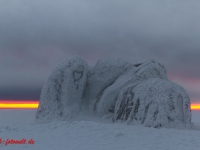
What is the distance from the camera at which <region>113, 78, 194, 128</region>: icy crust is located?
485 inches

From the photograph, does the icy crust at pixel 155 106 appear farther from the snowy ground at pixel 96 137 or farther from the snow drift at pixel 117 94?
the snowy ground at pixel 96 137

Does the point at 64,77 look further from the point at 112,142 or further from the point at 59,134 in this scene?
the point at 112,142

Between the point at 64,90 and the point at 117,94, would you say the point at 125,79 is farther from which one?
the point at 64,90

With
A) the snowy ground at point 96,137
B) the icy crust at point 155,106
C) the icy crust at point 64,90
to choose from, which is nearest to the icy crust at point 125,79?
the icy crust at point 155,106

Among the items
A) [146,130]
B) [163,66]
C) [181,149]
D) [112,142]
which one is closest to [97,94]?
[163,66]

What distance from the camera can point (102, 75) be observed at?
17297 mm

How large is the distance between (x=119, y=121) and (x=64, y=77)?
13.8 feet

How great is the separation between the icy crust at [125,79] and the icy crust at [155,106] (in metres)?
0.99

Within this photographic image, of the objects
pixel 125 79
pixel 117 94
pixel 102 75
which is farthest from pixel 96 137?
pixel 102 75

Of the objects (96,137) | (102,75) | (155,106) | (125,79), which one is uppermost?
(102,75)

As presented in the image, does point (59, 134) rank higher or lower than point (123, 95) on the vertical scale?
lower

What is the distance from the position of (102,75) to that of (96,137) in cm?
763

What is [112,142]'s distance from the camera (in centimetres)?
945

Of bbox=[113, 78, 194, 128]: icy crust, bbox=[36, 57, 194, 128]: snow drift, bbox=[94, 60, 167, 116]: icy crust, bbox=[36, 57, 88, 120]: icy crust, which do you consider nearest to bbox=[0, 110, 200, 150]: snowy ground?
bbox=[113, 78, 194, 128]: icy crust
